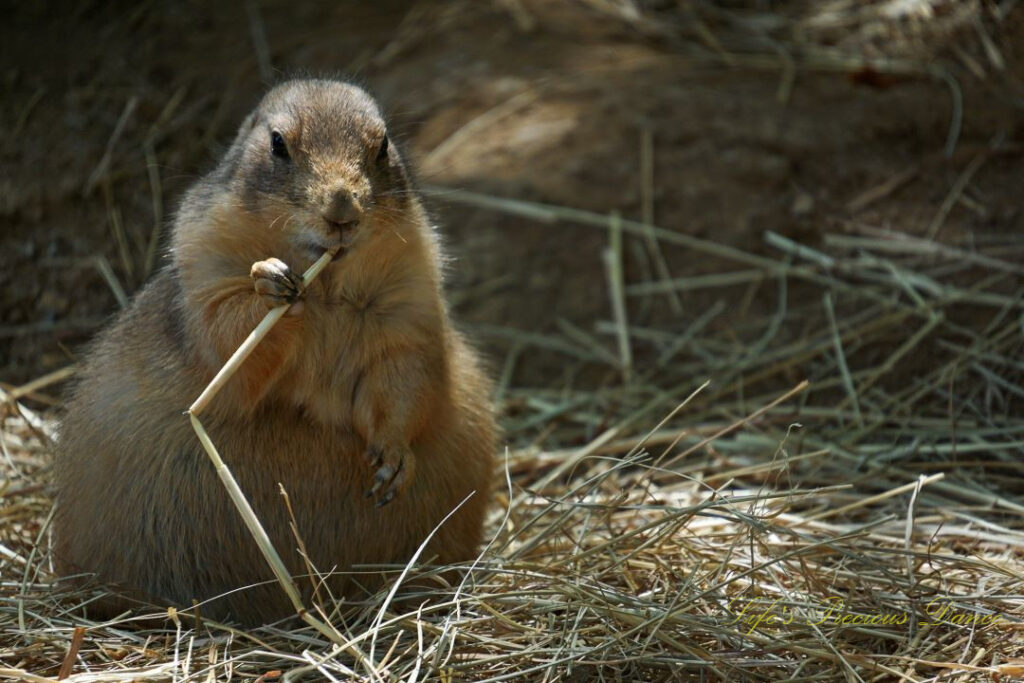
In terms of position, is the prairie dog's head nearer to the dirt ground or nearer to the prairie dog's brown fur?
the prairie dog's brown fur

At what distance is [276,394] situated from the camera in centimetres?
370

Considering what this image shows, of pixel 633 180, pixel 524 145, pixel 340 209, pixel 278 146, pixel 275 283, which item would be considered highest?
pixel 278 146

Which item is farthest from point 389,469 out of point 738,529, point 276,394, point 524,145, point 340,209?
point 524,145

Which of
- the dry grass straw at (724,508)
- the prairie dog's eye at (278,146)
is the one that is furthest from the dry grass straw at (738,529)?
the prairie dog's eye at (278,146)

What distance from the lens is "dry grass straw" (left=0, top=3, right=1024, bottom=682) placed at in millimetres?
3400

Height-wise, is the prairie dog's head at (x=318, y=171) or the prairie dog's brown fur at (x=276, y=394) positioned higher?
the prairie dog's head at (x=318, y=171)

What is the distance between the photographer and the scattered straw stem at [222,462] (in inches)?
130

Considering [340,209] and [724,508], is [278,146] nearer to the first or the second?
[340,209]

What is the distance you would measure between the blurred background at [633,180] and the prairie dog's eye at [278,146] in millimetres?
1818

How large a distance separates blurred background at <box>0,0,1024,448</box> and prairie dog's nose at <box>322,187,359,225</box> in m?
2.08

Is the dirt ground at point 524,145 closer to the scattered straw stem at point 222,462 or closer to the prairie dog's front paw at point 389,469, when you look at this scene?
the prairie dog's front paw at point 389,469

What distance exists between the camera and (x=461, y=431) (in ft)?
13.5

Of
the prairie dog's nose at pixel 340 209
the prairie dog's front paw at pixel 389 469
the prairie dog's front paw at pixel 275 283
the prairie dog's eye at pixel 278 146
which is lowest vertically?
the prairie dog's front paw at pixel 389 469

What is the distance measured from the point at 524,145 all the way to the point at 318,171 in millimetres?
3682
